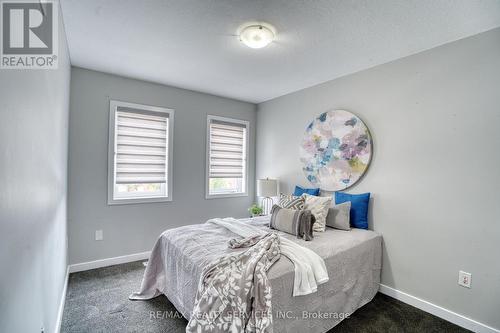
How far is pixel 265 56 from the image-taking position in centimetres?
265

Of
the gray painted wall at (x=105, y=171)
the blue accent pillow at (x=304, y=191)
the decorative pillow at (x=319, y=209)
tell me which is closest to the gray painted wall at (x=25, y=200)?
the gray painted wall at (x=105, y=171)

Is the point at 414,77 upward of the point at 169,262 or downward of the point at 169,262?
upward

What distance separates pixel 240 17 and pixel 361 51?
4.35 feet

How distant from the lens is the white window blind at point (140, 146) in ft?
10.8

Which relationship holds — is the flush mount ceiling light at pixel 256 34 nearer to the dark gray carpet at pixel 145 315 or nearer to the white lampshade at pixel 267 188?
the white lampshade at pixel 267 188

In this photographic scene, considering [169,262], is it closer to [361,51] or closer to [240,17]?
[240,17]

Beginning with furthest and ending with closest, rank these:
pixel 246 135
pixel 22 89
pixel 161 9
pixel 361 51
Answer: pixel 246 135, pixel 361 51, pixel 161 9, pixel 22 89

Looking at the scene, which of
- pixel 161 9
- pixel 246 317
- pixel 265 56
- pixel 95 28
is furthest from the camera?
pixel 265 56

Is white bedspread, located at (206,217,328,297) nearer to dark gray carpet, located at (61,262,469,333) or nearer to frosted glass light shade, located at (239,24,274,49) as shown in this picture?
dark gray carpet, located at (61,262,469,333)

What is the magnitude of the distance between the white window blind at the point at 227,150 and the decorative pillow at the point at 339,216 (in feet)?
6.73

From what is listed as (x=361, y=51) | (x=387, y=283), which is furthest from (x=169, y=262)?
(x=361, y=51)

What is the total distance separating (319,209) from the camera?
273cm

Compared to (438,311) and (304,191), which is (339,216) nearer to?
(304,191)

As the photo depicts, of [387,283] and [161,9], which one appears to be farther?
[387,283]
